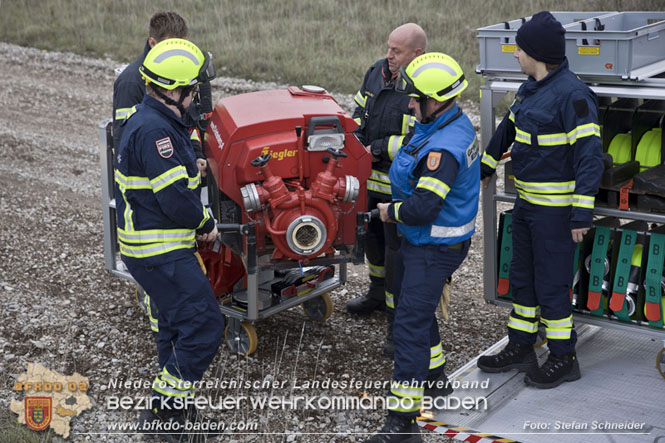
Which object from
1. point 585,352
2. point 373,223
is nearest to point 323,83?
point 373,223

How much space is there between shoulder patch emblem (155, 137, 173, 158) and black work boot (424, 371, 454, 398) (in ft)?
6.68

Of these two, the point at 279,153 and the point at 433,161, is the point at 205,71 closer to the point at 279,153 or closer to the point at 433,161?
the point at 279,153

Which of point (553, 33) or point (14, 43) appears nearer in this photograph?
point (553, 33)

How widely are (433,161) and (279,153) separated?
0.95 meters

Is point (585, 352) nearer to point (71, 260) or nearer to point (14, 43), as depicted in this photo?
point (71, 260)

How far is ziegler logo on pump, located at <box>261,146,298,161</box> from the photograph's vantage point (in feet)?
14.1

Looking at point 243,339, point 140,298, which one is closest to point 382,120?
point 243,339

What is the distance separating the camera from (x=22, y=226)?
7410 mm

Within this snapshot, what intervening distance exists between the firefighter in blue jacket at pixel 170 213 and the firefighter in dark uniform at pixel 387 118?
136 centimetres

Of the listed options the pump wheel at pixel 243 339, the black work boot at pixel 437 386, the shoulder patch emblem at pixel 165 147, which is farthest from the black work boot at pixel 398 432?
the shoulder patch emblem at pixel 165 147

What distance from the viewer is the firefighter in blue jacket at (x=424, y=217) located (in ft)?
13.0

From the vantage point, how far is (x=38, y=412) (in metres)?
4.47

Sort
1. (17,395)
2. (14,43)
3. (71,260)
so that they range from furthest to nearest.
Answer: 1. (14,43)
2. (71,260)
3. (17,395)

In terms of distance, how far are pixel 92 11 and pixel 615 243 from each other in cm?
1481
